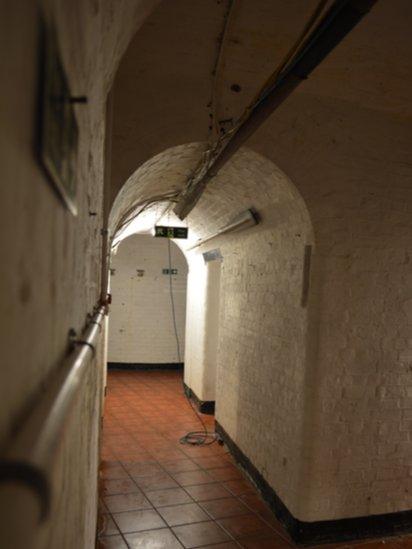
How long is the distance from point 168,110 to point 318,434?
2.85m

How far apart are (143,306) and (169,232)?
179 inches

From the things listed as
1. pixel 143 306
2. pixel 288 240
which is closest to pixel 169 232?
pixel 288 240

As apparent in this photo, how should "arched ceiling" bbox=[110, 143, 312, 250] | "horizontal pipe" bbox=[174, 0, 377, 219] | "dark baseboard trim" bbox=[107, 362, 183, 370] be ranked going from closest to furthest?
"horizontal pipe" bbox=[174, 0, 377, 219]
"arched ceiling" bbox=[110, 143, 312, 250]
"dark baseboard trim" bbox=[107, 362, 183, 370]

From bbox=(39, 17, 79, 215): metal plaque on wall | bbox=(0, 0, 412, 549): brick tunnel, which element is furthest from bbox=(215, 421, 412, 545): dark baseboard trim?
bbox=(39, 17, 79, 215): metal plaque on wall

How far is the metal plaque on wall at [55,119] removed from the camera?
1.93ft

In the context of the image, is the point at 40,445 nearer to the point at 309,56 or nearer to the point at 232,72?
the point at 309,56

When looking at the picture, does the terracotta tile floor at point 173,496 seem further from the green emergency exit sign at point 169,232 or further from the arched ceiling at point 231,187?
the green emergency exit sign at point 169,232

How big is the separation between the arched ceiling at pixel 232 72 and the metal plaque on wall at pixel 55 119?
8.73 feet

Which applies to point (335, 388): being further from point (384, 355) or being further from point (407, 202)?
point (407, 202)

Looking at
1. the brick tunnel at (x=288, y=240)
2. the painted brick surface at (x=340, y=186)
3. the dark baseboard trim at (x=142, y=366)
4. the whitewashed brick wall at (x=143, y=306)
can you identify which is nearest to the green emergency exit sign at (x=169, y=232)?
the brick tunnel at (x=288, y=240)

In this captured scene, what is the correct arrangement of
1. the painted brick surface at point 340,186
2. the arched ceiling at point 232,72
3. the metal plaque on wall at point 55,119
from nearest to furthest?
the metal plaque on wall at point 55,119 → the arched ceiling at point 232,72 → the painted brick surface at point 340,186

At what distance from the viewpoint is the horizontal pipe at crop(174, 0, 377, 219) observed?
1720 mm

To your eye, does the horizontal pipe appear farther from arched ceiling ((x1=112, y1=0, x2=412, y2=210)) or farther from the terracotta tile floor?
the terracotta tile floor

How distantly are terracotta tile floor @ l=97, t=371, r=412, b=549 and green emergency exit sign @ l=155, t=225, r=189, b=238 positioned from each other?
2796mm
